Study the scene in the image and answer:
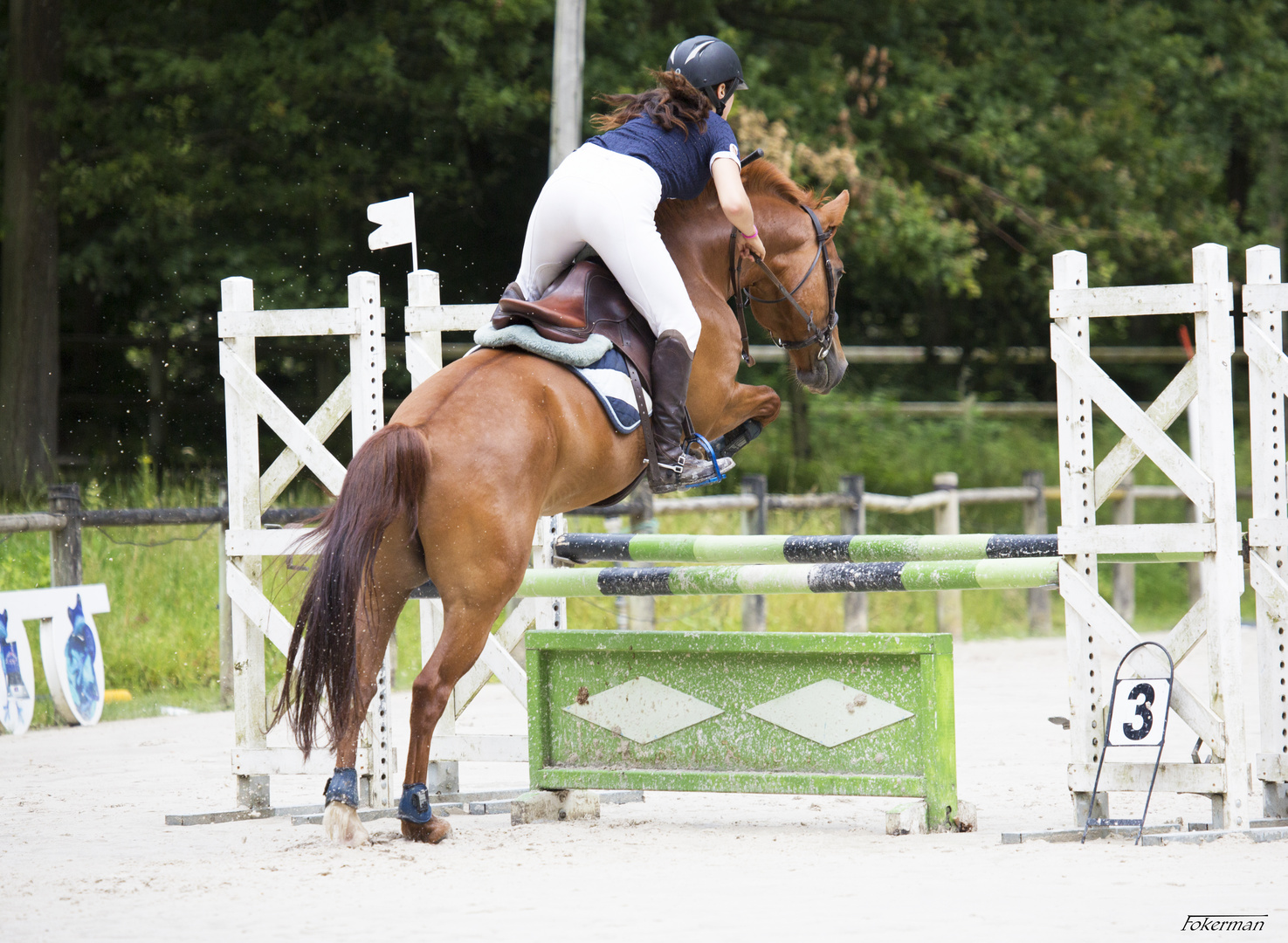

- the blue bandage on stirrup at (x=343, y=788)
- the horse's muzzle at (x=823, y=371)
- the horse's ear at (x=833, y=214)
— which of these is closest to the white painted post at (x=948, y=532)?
the horse's muzzle at (x=823, y=371)

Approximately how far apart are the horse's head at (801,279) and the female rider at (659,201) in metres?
0.27

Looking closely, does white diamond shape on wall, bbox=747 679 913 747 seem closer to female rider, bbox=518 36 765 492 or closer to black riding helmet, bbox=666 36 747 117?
female rider, bbox=518 36 765 492

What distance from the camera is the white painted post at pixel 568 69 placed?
9.91 m

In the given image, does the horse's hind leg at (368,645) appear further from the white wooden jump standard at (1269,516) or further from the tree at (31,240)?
the tree at (31,240)

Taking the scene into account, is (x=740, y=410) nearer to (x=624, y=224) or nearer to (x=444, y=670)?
(x=624, y=224)

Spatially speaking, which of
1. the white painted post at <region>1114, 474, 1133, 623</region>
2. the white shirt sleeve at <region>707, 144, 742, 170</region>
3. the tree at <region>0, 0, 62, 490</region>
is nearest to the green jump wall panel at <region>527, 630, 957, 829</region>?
the white shirt sleeve at <region>707, 144, 742, 170</region>

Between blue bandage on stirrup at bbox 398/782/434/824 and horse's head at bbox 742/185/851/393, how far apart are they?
187 cm

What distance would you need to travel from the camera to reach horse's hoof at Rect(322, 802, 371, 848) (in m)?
4.07

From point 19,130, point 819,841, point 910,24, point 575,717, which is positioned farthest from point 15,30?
point 819,841

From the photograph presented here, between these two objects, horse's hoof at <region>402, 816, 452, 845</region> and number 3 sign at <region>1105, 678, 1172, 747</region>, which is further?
horse's hoof at <region>402, 816, 452, 845</region>

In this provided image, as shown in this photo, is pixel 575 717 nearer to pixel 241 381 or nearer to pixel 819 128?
pixel 241 381

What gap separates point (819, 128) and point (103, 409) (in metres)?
6.72

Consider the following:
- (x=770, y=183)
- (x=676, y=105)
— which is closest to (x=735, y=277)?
(x=770, y=183)

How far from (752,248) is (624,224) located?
0.55 m
